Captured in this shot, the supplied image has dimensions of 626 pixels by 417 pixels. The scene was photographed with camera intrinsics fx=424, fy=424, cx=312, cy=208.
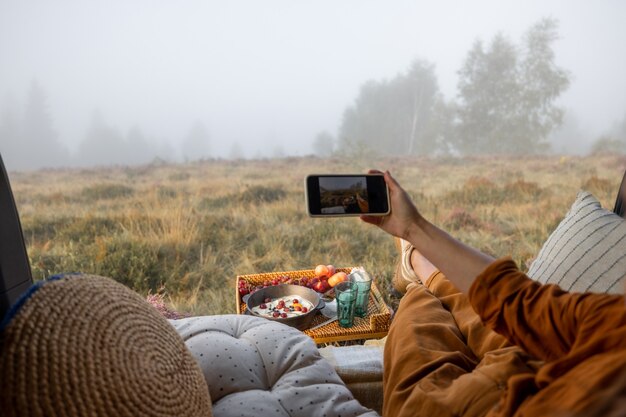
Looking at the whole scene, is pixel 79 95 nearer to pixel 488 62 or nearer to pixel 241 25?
pixel 241 25

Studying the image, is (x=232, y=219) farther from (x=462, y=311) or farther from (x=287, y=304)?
(x=462, y=311)

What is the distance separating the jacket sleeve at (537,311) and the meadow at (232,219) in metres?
1.74

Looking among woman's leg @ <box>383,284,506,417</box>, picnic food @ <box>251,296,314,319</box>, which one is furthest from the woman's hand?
picnic food @ <box>251,296,314,319</box>

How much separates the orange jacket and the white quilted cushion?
294mm

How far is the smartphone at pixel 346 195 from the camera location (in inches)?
47.2

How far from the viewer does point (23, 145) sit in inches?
169

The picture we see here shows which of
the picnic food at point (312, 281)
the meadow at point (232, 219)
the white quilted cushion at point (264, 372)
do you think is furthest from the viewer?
the meadow at point (232, 219)

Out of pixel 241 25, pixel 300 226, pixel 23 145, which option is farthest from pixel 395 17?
pixel 23 145

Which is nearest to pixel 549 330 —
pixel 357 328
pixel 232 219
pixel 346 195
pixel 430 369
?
pixel 430 369

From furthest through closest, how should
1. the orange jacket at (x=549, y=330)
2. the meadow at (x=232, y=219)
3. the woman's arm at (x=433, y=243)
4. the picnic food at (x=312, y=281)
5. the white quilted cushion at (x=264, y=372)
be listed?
the meadow at (x=232, y=219) → the picnic food at (x=312, y=281) → the woman's arm at (x=433, y=243) → the white quilted cushion at (x=264, y=372) → the orange jacket at (x=549, y=330)

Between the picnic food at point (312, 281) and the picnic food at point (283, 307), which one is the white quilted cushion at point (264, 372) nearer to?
the picnic food at point (283, 307)

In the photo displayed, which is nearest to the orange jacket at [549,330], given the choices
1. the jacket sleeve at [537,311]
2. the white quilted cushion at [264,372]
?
the jacket sleeve at [537,311]

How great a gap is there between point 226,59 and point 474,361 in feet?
13.9

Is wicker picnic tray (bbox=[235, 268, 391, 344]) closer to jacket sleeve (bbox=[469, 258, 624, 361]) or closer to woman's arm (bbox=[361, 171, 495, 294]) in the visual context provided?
woman's arm (bbox=[361, 171, 495, 294])
